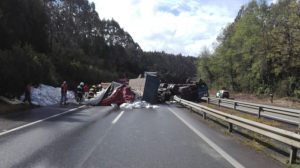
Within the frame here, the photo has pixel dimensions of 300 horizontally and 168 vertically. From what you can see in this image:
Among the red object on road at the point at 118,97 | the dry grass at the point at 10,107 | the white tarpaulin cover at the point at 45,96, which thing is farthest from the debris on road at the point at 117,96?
the dry grass at the point at 10,107

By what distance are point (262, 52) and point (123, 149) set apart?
2176 inches

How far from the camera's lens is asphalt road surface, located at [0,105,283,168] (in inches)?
341

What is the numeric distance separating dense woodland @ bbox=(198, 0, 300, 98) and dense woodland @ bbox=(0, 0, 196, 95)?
1314 centimetres

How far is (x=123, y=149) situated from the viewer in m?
10.4

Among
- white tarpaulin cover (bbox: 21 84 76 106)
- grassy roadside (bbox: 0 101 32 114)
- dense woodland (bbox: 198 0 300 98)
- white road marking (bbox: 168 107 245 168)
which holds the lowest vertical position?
grassy roadside (bbox: 0 101 32 114)

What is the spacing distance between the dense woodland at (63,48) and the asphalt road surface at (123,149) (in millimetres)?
14854

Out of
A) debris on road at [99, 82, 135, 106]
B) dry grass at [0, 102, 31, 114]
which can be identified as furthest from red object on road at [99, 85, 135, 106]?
dry grass at [0, 102, 31, 114]

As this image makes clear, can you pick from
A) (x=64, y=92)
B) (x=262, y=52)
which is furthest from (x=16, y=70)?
(x=262, y=52)

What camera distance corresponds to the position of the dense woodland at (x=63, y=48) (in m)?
29.1

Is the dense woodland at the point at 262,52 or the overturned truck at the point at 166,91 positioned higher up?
the dense woodland at the point at 262,52

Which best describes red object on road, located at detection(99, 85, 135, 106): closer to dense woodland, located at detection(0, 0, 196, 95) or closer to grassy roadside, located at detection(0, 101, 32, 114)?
dense woodland, located at detection(0, 0, 196, 95)

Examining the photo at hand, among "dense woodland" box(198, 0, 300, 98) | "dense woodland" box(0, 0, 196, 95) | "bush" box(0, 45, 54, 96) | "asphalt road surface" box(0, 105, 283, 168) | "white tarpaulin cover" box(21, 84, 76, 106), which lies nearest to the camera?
"asphalt road surface" box(0, 105, 283, 168)

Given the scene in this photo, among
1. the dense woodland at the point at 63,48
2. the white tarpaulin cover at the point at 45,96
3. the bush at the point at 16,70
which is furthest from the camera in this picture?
the white tarpaulin cover at the point at 45,96

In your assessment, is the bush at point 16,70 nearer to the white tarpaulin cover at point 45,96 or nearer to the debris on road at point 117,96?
the white tarpaulin cover at point 45,96
